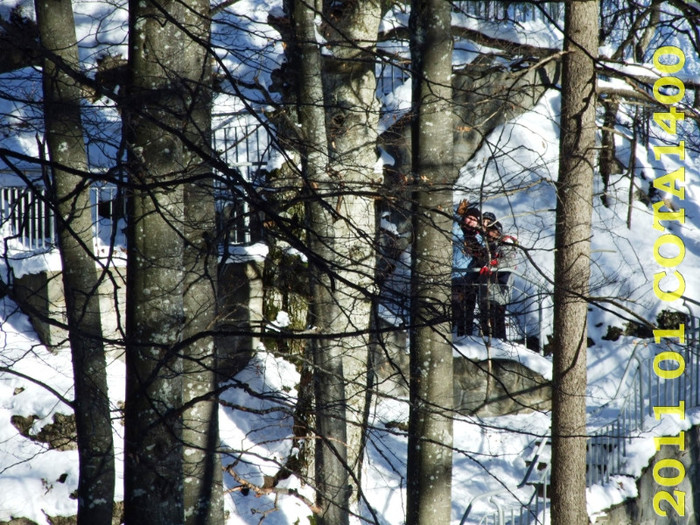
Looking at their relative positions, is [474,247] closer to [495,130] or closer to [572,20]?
[572,20]

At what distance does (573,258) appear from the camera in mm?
6605

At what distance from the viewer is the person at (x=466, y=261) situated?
245 inches

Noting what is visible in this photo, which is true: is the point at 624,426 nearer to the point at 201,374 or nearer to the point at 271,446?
the point at 271,446

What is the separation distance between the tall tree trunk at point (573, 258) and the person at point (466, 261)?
85cm

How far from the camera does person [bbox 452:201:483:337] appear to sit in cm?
622

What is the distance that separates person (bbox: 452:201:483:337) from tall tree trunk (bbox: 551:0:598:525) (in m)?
0.85

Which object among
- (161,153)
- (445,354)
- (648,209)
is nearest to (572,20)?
(445,354)

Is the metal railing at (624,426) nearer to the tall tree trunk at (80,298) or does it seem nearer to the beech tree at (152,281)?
the tall tree trunk at (80,298)

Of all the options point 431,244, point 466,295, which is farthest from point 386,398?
point 466,295

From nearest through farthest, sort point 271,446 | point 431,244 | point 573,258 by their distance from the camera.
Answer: point 431,244, point 573,258, point 271,446

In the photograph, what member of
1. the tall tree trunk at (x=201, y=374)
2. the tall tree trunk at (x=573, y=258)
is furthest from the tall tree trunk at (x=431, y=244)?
the tall tree trunk at (x=201, y=374)

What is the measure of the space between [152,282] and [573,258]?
425 centimetres

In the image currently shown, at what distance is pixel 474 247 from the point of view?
23.2 feet

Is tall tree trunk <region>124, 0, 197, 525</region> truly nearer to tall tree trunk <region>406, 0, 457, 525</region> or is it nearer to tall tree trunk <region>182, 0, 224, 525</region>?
tall tree trunk <region>182, 0, 224, 525</region>
